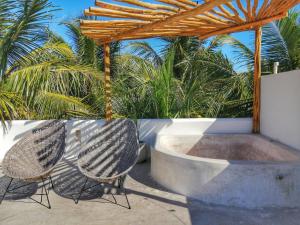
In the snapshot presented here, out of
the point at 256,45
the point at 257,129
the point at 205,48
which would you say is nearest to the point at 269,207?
the point at 257,129

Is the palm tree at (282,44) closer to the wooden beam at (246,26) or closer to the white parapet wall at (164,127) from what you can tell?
the white parapet wall at (164,127)

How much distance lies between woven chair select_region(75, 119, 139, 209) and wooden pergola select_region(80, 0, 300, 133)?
44.0 inches

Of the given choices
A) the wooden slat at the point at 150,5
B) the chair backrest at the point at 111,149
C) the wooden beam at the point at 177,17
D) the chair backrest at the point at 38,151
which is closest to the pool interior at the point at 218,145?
the chair backrest at the point at 111,149

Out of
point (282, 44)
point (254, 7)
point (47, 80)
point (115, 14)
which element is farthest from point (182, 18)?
point (282, 44)

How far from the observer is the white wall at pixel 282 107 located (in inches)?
168

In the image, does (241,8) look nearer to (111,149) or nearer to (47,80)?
(111,149)

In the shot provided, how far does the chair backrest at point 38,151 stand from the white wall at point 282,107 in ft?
11.0

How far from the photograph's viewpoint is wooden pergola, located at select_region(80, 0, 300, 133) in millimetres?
3459

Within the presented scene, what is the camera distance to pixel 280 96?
15.5ft

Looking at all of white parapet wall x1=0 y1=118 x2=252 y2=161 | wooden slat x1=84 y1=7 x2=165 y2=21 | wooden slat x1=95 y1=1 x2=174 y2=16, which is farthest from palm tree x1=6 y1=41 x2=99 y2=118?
wooden slat x1=95 y1=1 x2=174 y2=16

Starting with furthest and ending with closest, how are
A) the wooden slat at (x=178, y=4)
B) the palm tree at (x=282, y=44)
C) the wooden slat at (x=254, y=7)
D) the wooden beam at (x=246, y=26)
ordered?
the palm tree at (x=282, y=44) < the wooden beam at (x=246, y=26) < the wooden slat at (x=254, y=7) < the wooden slat at (x=178, y=4)

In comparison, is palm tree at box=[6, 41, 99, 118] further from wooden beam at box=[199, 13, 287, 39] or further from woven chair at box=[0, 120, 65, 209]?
wooden beam at box=[199, 13, 287, 39]

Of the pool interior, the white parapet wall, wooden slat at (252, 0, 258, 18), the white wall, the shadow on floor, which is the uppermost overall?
A: wooden slat at (252, 0, 258, 18)

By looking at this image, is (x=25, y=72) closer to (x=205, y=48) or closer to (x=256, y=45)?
(x=256, y=45)
